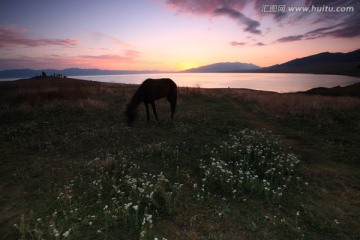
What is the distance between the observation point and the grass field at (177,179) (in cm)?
566

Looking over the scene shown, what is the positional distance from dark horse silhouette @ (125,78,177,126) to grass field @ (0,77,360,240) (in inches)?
39.8

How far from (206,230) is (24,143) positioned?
1080 cm

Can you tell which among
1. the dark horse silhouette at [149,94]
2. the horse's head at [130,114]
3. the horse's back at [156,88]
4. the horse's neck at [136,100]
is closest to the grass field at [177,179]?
the horse's head at [130,114]

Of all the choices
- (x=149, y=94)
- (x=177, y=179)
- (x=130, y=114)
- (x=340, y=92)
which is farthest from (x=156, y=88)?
(x=340, y=92)

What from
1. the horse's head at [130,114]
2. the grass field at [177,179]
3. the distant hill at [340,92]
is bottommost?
the grass field at [177,179]

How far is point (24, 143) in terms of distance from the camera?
11.8m

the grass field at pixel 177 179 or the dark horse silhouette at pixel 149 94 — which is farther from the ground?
the dark horse silhouette at pixel 149 94

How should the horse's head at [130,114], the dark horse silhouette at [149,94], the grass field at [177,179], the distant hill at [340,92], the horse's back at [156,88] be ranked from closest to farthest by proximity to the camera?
the grass field at [177,179]
the horse's head at [130,114]
the dark horse silhouette at [149,94]
the horse's back at [156,88]
the distant hill at [340,92]

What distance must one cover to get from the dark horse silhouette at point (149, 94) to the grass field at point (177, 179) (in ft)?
3.32

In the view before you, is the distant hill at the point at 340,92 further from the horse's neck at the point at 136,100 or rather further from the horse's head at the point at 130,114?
the horse's head at the point at 130,114

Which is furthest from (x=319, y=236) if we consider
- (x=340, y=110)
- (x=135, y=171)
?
(x=340, y=110)

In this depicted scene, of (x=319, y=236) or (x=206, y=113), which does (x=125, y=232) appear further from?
(x=206, y=113)

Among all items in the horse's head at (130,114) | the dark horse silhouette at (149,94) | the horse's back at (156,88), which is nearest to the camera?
the horse's head at (130,114)

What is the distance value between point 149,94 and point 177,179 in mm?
8359
